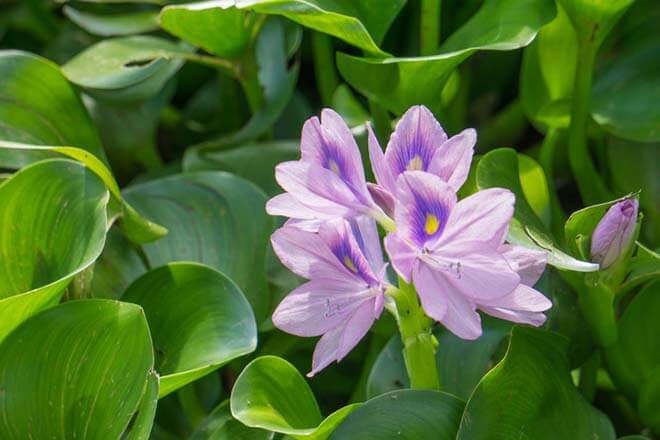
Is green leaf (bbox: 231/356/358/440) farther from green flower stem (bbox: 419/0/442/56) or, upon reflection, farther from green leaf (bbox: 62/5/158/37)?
green leaf (bbox: 62/5/158/37)

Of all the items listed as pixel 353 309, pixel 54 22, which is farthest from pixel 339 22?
pixel 54 22

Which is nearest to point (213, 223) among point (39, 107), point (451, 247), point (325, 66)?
point (39, 107)

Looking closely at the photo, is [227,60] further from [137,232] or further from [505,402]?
[505,402]

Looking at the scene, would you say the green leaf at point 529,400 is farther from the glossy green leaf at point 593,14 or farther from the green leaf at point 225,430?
the glossy green leaf at point 593,14

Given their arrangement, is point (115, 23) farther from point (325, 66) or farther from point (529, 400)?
point (529, 400)

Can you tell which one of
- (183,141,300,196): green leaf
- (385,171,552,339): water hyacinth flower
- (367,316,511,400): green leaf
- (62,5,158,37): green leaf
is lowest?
(183,141,300,196): green leaf

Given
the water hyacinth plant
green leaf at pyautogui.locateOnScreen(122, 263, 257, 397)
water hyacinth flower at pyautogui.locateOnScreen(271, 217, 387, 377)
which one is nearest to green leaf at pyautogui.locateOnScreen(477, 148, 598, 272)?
the water hyacinth plant
